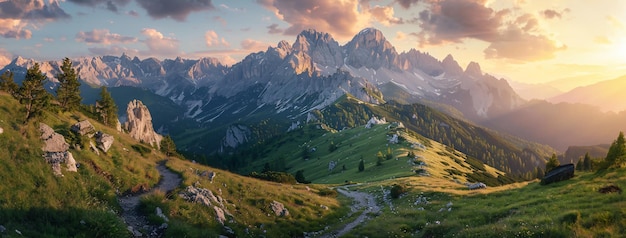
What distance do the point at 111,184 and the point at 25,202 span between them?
772 centimetres

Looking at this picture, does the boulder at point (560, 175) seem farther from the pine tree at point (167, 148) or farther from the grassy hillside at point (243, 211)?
the pine tree at point (167, 148)

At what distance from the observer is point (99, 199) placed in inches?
906

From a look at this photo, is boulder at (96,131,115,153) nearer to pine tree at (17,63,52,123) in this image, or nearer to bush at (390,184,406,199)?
pine tree at (17,63,52,123)

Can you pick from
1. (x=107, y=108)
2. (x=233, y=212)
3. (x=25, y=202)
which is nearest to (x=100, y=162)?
(x=25, y=202)

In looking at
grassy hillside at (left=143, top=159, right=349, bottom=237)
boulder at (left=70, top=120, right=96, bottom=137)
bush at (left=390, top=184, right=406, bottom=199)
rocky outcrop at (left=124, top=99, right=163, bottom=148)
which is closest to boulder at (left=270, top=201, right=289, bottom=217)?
grassy hillside at (left=143, top=159, right=349, bottom=237)

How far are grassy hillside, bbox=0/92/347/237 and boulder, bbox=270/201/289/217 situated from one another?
0.60 m

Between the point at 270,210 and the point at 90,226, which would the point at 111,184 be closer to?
the point at 90,226

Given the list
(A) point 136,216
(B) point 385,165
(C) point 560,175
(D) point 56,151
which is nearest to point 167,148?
(D) point 56,151

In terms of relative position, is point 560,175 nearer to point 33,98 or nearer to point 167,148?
point 33,98

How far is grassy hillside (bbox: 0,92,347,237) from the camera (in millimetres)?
18422

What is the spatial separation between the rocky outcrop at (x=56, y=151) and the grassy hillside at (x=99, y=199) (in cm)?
43

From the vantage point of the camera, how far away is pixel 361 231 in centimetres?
3000

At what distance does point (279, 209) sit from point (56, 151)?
19410 mm

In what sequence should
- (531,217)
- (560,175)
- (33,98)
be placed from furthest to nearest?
(560,175) → (33,98) → (531,217)
